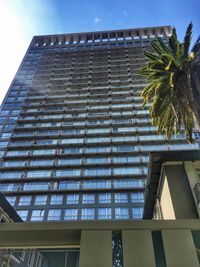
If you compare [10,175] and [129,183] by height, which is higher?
[10,175]

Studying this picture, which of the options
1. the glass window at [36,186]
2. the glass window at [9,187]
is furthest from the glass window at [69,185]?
the glass window at [9,187]

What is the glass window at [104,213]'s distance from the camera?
4595 centimetres

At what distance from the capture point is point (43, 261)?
10.3 meters

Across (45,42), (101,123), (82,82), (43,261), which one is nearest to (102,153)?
(101,123)

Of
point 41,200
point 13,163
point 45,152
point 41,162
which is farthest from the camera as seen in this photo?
point 45,152

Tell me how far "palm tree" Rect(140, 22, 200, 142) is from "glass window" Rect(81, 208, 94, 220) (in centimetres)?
3556

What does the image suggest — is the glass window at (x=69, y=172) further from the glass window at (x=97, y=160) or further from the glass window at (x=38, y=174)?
the glass window at (x=97, y=160)

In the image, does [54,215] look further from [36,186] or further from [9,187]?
[9,187]

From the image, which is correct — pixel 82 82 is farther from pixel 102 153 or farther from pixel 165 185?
pixel 165 185

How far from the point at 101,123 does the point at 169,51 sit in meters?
49.0

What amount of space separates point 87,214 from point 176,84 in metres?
38.7

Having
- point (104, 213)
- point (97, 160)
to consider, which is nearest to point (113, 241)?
point (104, 213)

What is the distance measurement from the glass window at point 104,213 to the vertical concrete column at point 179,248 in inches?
1544

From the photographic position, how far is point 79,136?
2397 inches
